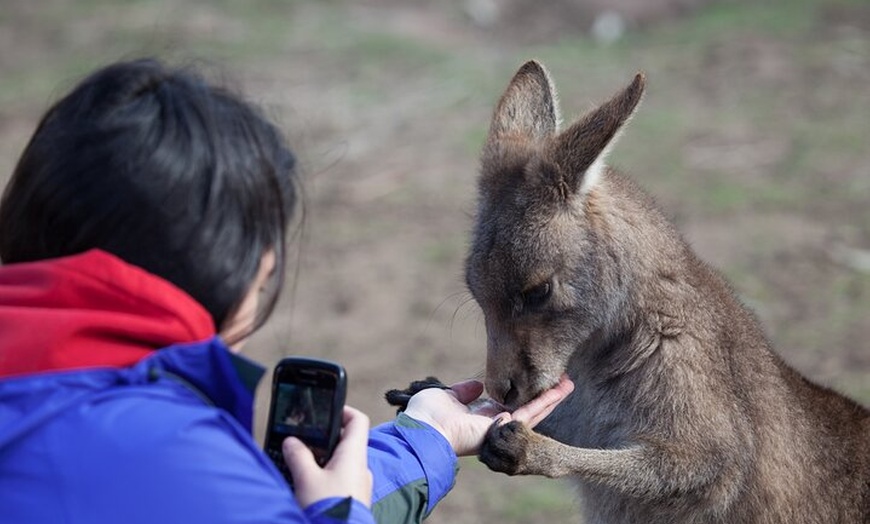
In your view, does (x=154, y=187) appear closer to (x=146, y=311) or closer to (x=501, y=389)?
(x=146, y=311)

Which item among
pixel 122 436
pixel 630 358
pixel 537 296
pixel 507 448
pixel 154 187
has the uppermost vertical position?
pixel 154 187

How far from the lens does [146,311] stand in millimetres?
1518

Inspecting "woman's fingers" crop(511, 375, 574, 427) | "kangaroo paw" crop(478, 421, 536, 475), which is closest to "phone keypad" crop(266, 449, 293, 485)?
"kangaroo paw" crop(478, 421, 536, 475)

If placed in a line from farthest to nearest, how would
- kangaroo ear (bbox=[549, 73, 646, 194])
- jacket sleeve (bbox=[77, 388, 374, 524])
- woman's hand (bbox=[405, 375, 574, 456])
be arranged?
kangaroo ear (bbox=[549, 73, 646, 194]) < woman's hand (bbox=[405, 375, 574, 456]) < jacket sleeve (bbox=[77, 388, 374, 524])

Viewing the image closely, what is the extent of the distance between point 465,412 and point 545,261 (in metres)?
0.54

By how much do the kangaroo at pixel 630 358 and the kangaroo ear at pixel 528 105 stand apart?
2.9 inches

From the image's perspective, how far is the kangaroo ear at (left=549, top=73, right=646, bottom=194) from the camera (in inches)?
106

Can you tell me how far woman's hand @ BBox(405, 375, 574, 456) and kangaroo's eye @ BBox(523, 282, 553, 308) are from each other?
0.21 meters

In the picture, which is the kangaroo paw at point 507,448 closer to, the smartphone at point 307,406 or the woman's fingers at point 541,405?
the woman's fingers at point 541,405

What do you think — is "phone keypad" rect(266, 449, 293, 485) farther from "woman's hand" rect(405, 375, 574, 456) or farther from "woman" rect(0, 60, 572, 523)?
"woman's hand" rect(405, 375, 574, 456)

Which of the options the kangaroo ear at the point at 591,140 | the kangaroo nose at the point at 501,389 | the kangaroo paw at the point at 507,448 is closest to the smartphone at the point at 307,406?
the kangaroo paw at the point at 507,448

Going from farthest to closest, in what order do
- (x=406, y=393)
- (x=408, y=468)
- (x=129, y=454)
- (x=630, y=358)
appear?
(x=630, y=358)
(x=406, y=393)
(x=408, y=468)
(x=129, y=454)

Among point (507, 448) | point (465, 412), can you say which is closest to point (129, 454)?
point (465, 412)

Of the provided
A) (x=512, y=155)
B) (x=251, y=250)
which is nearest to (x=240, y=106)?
(x=251, y=250)
